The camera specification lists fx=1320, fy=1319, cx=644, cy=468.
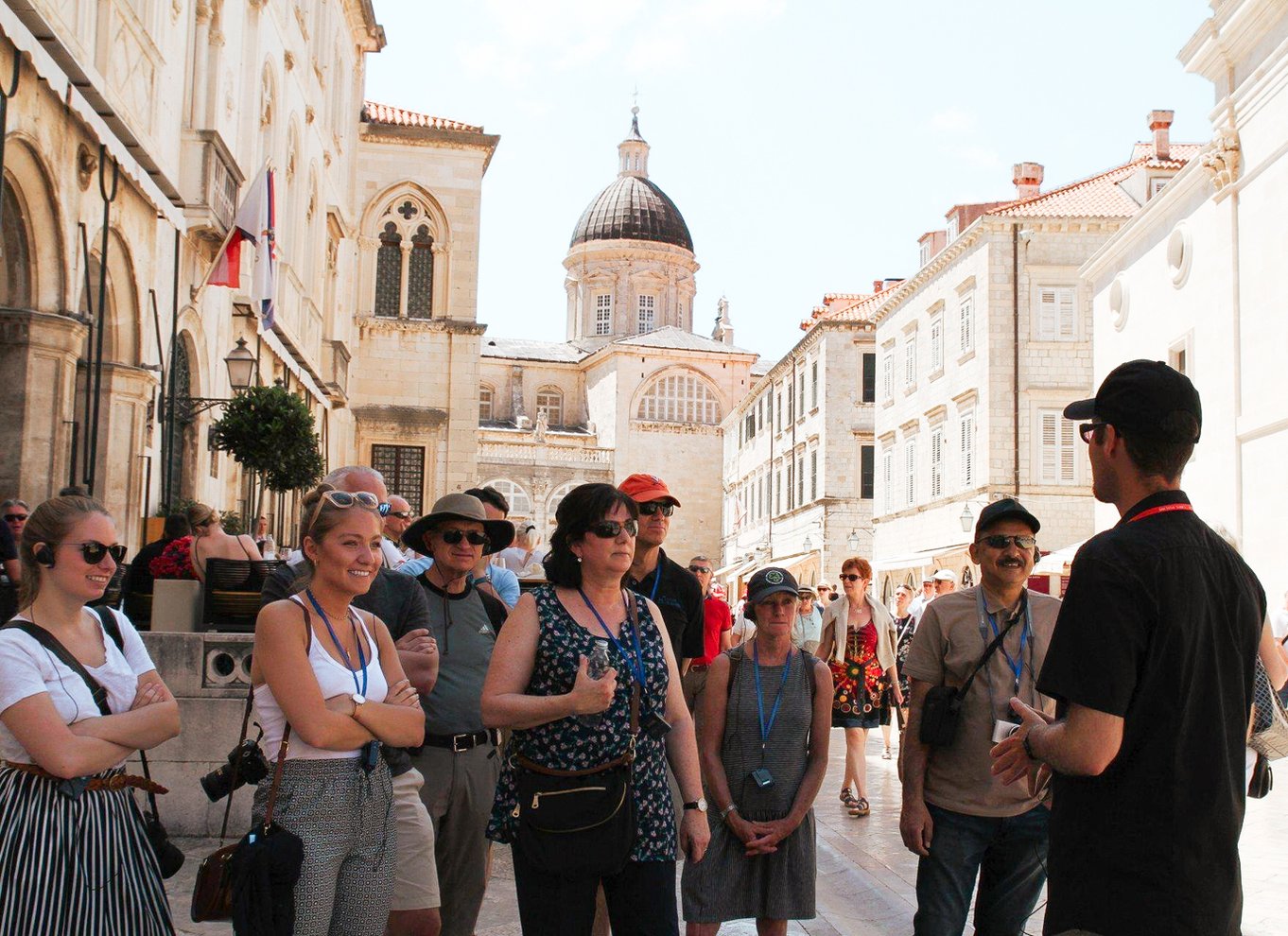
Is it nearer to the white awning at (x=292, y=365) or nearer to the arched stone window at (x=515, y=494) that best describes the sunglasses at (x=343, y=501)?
the white awning at (x=292, y=365)

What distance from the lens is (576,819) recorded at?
3.87 m

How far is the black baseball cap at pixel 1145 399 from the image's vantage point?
2918 mm

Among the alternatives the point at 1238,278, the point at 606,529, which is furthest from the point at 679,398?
the point at 606,529

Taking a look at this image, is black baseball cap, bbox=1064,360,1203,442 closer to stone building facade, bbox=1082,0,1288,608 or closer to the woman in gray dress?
the woman in gray dress

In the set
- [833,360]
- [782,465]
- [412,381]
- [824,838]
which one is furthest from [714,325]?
[824,838]

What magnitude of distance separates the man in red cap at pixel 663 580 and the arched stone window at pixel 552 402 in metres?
70.3

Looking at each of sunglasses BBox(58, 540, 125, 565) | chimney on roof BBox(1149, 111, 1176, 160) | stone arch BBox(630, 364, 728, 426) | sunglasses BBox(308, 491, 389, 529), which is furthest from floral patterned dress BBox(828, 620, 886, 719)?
stone arch BBox(630, 364, 728, 426)

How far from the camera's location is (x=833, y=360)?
44.9 metres

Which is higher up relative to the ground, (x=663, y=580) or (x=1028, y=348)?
(x=1028, y=348)

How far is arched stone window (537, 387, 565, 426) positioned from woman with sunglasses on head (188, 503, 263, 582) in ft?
220

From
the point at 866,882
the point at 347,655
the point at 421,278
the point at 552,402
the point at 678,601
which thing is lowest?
the point at 866,882

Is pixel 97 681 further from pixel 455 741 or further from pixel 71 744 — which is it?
pixel 455 741

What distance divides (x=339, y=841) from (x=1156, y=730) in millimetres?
2306

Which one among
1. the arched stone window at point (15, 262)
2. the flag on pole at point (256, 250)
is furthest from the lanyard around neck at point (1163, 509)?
the flag on pole at point (256, 250)
